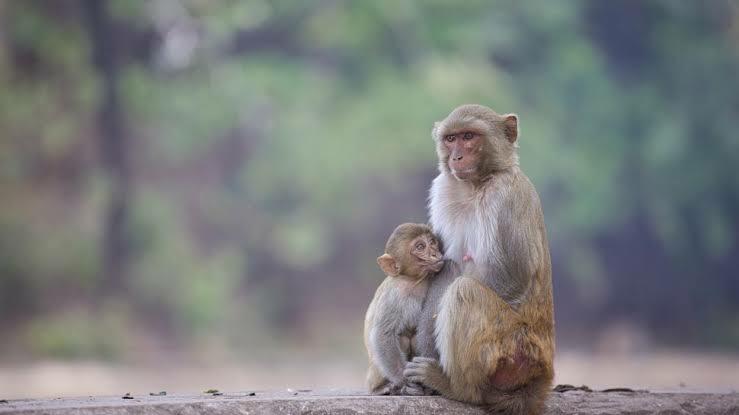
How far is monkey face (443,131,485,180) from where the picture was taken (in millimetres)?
6582

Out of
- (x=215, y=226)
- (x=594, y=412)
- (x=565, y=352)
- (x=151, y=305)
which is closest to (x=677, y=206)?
(x=565, y=352)

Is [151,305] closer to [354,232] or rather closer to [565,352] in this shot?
[354,232]

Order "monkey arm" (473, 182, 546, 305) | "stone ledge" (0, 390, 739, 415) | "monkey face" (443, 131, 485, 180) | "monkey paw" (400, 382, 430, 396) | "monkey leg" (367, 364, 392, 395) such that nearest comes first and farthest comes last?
"stone ledge" (0, 390, 739, 415), "monkey arm" (473, 182, 546, 305), "monkey paw" (400, 382, 430, 396), "monkey face" (443, 131, 485, 180), "monkey leg" (367, 364, 392, 395)

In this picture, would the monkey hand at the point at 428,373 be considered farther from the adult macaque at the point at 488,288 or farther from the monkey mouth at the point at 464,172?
the monkey mouth at the point at 464,172

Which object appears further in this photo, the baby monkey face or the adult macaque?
the baby monkey face

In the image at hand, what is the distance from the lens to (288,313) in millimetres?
26234

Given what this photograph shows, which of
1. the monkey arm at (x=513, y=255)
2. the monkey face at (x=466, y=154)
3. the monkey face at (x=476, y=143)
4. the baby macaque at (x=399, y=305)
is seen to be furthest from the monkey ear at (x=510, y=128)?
the baby macaque at (x=399, y=305)

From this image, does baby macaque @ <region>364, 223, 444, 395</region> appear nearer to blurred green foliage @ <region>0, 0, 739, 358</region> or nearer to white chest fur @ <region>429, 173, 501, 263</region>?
white chest fur @ <region>429, 173, 501, 263</region>

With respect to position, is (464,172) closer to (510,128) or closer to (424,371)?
(510,128)

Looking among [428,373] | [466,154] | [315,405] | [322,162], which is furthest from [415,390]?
[322,162]

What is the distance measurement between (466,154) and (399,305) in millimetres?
1059

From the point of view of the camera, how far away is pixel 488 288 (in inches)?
248

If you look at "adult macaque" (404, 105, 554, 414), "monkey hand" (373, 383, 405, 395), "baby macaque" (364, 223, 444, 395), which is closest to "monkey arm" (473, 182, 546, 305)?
"adult macaque" (404, 105, 554, 414)

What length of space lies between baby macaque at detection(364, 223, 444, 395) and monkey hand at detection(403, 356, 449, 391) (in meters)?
0.09
